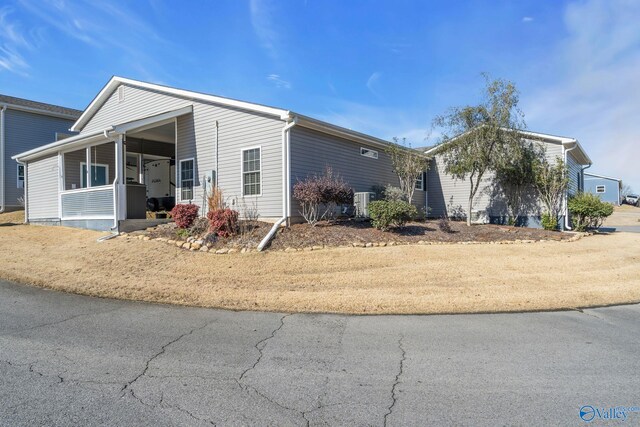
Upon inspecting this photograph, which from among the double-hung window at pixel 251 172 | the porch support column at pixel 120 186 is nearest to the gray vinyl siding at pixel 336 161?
the double-hung window at pixel 251 172

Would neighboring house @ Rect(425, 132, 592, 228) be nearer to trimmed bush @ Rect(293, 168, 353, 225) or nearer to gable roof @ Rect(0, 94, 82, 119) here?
trimmed bush @ Rect(293, 168, 353, 225)

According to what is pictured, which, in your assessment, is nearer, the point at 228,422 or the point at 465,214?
the point at 228,422

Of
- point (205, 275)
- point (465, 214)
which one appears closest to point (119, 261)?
point (205, 275)

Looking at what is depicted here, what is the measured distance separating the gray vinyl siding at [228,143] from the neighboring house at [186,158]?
33 mm

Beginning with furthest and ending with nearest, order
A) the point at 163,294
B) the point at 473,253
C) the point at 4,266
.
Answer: the point at 473,253
the point at 4,266
the point at 163,294

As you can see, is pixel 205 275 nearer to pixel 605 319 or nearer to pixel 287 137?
pixel 287 137

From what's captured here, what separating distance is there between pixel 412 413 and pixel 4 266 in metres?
9.98

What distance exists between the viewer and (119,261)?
921 cm

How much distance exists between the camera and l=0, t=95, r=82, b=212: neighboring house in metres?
19.5

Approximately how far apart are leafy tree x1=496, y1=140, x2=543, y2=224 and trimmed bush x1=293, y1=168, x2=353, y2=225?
280 inches

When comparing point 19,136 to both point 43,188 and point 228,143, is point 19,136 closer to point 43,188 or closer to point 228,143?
point 43,188

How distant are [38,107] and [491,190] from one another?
912 inches

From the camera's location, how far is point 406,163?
15.5 meters

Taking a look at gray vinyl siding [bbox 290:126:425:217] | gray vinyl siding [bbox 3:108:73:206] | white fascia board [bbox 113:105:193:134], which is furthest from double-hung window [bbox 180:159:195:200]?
gray vinyl siding [bbox 3:108:73:206]
